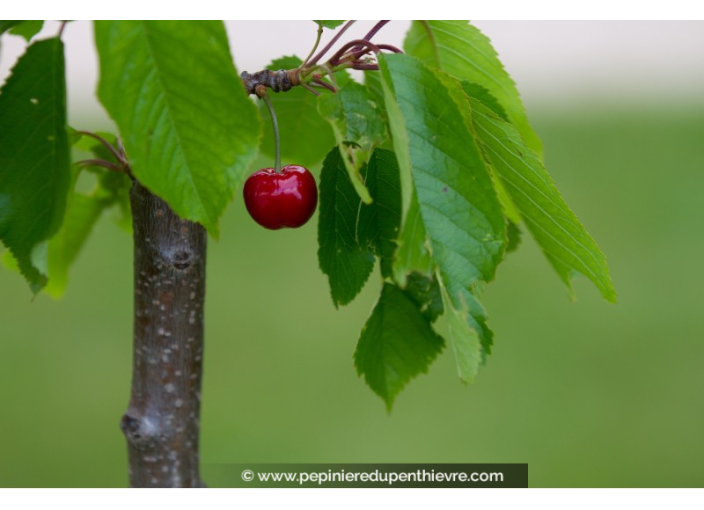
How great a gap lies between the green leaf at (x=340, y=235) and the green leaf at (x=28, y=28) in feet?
0.80

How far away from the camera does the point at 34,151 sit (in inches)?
18.8

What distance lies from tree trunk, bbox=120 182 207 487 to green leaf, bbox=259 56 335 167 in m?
0.19

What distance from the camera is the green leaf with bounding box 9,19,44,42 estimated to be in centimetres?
56

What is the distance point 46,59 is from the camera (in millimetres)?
460

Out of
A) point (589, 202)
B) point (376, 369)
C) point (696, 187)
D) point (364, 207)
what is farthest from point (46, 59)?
point (696, 187)

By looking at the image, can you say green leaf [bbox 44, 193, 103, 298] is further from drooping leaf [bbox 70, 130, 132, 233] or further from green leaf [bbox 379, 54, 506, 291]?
green leaf [bbox 379, 54, 506, 291]

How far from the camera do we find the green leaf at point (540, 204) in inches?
20.2

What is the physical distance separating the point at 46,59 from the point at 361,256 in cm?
26

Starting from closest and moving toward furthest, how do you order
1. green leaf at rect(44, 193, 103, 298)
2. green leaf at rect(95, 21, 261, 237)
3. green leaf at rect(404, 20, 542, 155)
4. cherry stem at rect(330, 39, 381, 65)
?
1. green leaf at rect(95, 21, 261, 237)
2. cherry stem at rect(330, 39, 381, 65)
3. green leaf at rect(404, 20, 542, 155)
4. green leaf at rect(44, 193, 103, 298)

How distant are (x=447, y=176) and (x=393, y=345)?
191 millimetres

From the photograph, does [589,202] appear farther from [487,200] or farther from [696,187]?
[487,200]

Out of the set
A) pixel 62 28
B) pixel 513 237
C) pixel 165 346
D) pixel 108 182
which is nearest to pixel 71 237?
pixel 108 182

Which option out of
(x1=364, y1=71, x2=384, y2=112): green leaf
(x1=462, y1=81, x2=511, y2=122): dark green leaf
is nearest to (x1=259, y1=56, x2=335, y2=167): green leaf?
Answer: (x1=364, y1=71, x2=384, y2=112): green leaf

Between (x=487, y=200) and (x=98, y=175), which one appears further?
(x=98, y=175)
